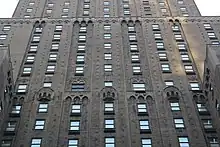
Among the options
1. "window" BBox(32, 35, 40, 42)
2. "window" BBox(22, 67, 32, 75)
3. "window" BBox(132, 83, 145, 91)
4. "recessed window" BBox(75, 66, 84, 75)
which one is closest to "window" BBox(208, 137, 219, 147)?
"window" BBox(132, 83, 145, 91)

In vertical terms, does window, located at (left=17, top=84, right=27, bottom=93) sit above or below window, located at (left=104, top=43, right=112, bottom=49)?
below

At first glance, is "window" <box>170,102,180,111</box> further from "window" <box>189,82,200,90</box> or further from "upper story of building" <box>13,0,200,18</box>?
"upper story of building" <box>13,0,200,18</box>

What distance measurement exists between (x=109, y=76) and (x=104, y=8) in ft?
78.9

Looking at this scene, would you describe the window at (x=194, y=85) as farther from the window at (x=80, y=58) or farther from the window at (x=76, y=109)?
the window at (x=80, y=58)

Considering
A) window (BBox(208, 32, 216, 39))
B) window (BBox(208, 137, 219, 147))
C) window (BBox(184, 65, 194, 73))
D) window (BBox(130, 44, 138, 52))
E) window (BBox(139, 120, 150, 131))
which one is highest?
window (BBox(208, 32, 216, 39))

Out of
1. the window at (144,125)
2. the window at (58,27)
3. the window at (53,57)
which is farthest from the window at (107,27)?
the window at (144,125)

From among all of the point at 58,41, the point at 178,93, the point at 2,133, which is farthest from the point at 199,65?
the point at 2,133

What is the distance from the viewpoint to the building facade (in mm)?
45719

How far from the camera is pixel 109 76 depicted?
54.8 metres

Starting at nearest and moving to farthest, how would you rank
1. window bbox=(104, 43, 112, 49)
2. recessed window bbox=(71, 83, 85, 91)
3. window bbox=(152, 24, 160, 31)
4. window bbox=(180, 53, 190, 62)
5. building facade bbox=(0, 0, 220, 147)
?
building facade bbox=(0, 0, 220, 147), recessed window bbox=(71, 83, 85, 91), window bbox=(180, 53, 190, 62), window bbox=(104, 43, 112, 49), window bbox=(152, 24, 160, 31)

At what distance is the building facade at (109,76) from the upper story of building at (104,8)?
0.19 m

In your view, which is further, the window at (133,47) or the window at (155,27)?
the window at (155,27)

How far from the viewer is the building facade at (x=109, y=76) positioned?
4572 cm

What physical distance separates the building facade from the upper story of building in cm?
19
